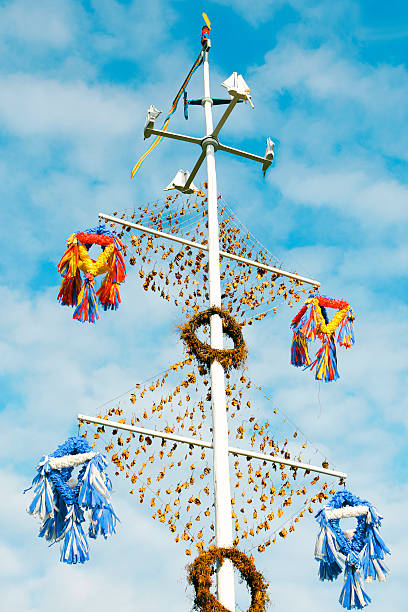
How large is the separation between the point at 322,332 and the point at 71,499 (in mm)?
4144

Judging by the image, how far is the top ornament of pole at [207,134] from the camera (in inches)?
373

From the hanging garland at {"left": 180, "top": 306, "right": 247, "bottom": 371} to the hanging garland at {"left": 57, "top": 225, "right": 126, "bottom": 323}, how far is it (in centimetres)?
120

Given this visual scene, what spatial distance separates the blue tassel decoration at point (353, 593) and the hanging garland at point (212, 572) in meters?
1.54

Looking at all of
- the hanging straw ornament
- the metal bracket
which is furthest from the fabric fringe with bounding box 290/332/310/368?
the hanging straw ornament

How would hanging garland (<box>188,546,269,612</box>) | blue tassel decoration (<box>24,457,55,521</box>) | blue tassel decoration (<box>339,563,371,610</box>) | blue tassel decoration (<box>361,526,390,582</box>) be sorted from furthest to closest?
blue tassel decoration (<box>361,526,390,582</box>)
blue tassel decoration (<box>339,563,371,610</box>)
blue tassel decoration (<box>24,457,55,521</box>)
hanging garland (<box>188,546,269,612</box>)

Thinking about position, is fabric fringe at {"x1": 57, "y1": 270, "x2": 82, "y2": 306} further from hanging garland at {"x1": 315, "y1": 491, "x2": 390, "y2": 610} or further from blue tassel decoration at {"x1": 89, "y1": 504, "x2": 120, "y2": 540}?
hanging garland at {"x1": 315, "y1": 491, "x2": 390, "y2": 610}

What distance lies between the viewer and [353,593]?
8.27 m

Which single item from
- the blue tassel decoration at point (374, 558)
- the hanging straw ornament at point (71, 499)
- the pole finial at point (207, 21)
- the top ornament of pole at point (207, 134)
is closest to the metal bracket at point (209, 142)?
the top ornament of pole at point (207, 134)

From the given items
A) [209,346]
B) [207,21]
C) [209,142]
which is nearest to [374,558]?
[209,346]

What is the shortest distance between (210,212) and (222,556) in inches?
172

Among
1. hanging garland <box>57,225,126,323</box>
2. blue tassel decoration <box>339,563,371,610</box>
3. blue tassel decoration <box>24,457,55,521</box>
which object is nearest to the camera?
blue tassel decoration <box>24,457,55,521</box>

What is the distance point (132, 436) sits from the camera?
784cm

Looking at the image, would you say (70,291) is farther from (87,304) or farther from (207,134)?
(207,134)

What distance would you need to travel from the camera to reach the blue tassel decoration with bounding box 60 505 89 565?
726 cm
